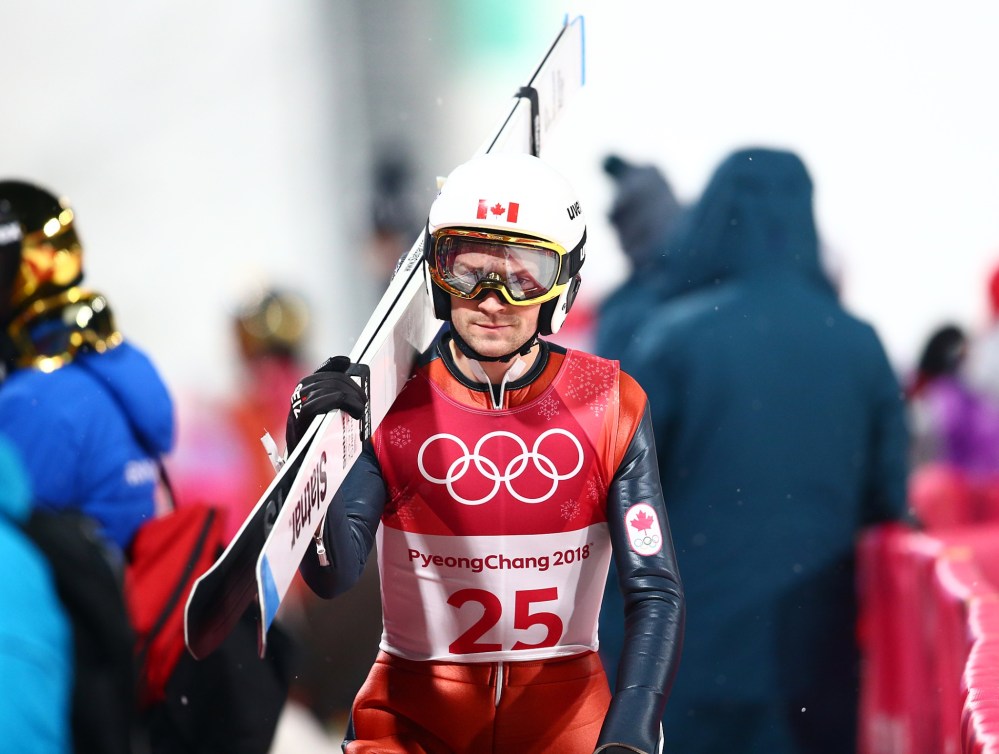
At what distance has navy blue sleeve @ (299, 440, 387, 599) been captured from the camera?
2336 mm

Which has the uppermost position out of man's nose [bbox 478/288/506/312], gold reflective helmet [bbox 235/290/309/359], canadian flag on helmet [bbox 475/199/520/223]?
canadian flag on helmet [bbox 475/199/520/223]

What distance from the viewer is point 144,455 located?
3.93m

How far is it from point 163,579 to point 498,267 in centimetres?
173

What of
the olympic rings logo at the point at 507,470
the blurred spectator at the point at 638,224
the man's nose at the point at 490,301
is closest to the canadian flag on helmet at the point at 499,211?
the man's nose at the point at 490,301

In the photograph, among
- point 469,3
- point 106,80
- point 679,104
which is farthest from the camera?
point 106,80

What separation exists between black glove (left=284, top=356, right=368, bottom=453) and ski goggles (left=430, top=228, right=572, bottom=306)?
282 mm

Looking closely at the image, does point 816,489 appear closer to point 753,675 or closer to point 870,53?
point 753,675

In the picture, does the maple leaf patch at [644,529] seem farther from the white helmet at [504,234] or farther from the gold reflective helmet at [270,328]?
the gold reflective helmet at [270,328]

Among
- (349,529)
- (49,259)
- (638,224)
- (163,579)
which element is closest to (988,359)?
(638,224)

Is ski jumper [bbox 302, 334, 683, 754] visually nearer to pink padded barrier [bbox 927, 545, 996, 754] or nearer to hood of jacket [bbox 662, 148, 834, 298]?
pink padded barrier [bbox 927, 545, 996, 754]

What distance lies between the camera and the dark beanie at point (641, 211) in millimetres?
4715

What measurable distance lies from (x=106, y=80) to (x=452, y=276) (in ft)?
23.1

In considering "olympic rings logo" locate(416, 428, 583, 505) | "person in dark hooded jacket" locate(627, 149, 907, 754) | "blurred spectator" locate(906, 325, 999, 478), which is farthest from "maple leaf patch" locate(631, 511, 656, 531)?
"blurred spectator" locate(906, 325, 999, 478)

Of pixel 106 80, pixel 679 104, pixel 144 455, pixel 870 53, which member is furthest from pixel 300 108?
pixel 144 455
